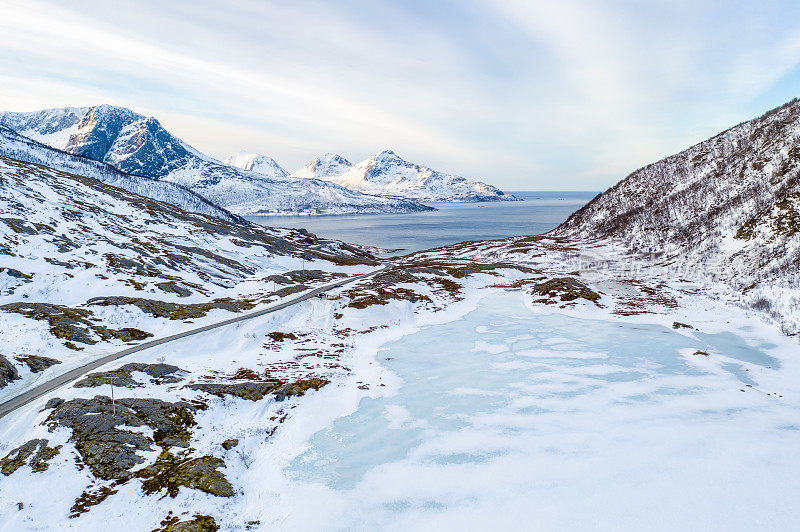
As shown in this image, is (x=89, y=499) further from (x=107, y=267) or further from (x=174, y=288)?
(x=107, y=267)

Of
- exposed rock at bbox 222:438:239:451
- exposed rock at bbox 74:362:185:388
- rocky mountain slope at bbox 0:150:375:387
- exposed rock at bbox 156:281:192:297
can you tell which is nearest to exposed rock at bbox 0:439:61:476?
exposed rock at bbox 74:362:185:388

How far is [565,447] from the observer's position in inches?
770

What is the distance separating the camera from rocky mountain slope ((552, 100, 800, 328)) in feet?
185

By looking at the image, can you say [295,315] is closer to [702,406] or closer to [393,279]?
[393,279]

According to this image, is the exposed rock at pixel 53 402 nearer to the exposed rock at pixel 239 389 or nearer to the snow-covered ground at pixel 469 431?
the snow-covered ground at pixel 469 431

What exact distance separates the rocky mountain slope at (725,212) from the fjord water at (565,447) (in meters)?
27.1

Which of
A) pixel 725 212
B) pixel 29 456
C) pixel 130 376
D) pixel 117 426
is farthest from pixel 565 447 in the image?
pixel 725 212

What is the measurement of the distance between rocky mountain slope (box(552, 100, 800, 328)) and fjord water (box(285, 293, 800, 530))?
27080mm

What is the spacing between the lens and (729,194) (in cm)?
8381

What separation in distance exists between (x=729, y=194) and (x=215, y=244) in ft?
384

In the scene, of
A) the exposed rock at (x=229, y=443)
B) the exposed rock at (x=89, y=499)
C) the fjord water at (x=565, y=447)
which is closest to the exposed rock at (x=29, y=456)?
the exposed rock at (x=89, y=499)

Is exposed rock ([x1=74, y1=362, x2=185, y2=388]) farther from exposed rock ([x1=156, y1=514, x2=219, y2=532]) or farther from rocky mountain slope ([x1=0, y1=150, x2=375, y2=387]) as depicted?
exposed rock ([x1=156, y1=514, x2=219, y2=532])

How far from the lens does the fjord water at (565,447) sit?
15.0 metres

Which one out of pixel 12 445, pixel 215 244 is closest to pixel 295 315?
pixel 12 445
